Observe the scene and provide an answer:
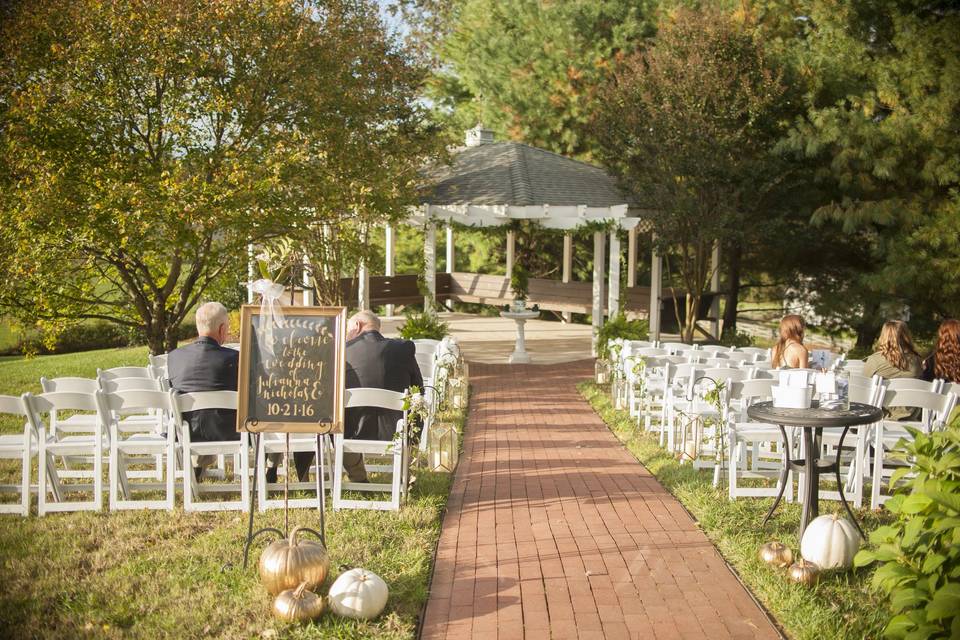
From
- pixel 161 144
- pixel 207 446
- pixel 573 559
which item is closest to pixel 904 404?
pixel 573 559

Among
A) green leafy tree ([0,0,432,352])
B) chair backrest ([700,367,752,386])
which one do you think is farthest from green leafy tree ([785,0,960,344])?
chair backrest ([700,367,752,386])

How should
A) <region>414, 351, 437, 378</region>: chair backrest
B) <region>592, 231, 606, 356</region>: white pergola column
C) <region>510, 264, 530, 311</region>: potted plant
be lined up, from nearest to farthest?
1. <region>414, 351, 437, 378</region>: chair backrest
2. <region>510, 264, 530, 311</region>: potted plant
3. <region>592, 231, 606, 356</region>: white pergola column

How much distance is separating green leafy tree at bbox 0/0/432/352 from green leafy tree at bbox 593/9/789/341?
245 inches

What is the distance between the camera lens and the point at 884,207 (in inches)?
635

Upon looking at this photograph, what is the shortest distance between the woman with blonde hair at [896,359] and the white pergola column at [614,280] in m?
9.79

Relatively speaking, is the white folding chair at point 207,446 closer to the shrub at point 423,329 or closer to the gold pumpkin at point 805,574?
the gold pumpkin at point 805,574

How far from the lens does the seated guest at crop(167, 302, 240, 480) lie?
22.0 feet

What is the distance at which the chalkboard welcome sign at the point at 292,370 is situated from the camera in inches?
213

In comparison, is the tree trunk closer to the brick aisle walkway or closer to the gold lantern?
the brick aisle walkway

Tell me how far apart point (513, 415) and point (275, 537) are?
18.8ft

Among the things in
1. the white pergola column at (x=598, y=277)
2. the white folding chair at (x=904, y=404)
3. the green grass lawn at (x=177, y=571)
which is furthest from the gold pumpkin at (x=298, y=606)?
the white pergola column at (x=598, y=277)

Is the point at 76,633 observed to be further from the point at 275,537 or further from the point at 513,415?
the point at 513,415

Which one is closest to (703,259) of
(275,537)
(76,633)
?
(275,537)

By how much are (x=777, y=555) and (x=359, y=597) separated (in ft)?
7.98
